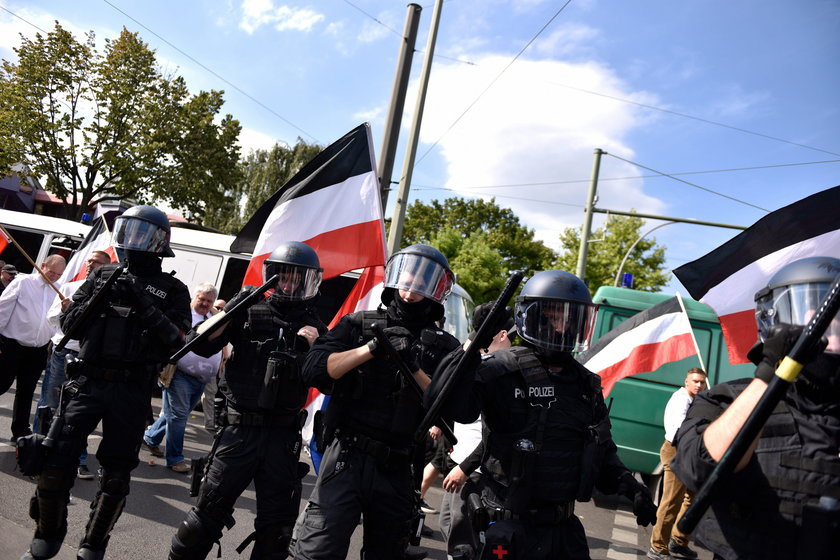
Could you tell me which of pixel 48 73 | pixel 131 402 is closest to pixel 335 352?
pixel 131 402

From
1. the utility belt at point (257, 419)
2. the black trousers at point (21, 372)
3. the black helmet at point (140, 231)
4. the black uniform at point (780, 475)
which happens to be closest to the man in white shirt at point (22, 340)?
the black trousers at point (21, 372)

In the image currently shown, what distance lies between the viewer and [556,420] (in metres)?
2.80

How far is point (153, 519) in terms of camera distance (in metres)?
4.84

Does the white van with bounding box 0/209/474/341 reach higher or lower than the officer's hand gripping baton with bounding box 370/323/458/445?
higher

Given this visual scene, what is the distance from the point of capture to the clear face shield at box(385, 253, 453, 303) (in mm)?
3291

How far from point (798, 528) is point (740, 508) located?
0.17 m

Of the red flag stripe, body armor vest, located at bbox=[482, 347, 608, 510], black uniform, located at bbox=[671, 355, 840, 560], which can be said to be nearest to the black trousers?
body armor vest, located at bbox=[482, 347, 608, 510]

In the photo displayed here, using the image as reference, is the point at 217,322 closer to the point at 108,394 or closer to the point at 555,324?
the point at 108,394

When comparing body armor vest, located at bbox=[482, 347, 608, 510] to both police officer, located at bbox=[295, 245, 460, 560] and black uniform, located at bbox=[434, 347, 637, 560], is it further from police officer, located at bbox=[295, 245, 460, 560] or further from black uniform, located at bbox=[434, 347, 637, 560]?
police officer, located at bbox=[295, 245, 460, 560]

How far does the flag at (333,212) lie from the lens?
5.94 m

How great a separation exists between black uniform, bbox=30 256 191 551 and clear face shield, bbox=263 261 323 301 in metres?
0.65

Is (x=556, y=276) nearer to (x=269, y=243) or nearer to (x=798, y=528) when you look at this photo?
(x=798, y=528)

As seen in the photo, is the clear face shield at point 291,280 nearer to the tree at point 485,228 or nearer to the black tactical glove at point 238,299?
the black tactical glove at point 238,299

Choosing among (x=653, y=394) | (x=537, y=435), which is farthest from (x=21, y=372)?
(x=653, y=394)
